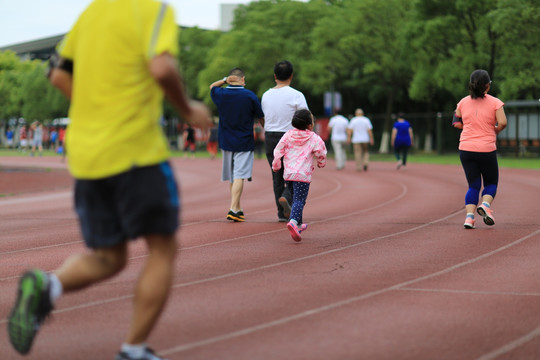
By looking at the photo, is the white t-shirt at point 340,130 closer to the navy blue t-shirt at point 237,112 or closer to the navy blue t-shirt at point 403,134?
the navy blue t-shirt at point 403,134

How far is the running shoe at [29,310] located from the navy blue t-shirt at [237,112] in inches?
296

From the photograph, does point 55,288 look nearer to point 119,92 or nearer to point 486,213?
point 119,92

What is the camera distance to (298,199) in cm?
992

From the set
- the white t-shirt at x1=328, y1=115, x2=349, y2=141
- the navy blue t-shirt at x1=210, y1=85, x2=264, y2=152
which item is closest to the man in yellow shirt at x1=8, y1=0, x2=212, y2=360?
the navy blue t-shirt at x1=210, y1=85, x2=264, y2=152

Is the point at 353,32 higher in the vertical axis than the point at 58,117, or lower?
higher

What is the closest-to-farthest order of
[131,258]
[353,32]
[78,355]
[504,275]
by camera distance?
[78,355]
[504,275]
[131,258]
[353,32]

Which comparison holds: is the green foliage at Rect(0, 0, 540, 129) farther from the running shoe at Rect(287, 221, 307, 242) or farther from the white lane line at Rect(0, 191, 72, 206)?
the running shoe at Rect(287, 221, 307, 242)

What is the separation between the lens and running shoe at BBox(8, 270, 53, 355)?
166 inches

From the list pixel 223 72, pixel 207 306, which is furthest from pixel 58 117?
pixel 207 306

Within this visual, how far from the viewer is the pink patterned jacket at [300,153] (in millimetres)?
9977

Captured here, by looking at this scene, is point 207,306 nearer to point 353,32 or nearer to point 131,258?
point 131,258

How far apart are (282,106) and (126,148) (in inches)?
289

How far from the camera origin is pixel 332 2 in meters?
59.4

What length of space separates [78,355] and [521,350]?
2391mm
